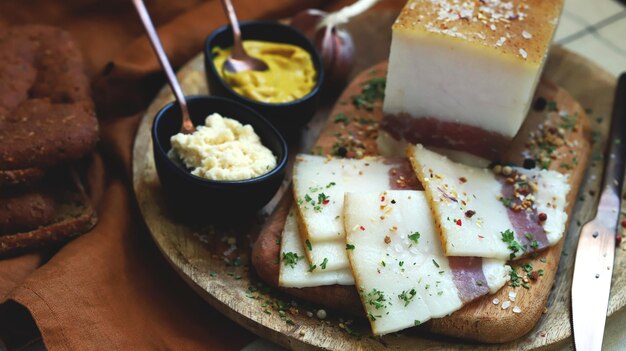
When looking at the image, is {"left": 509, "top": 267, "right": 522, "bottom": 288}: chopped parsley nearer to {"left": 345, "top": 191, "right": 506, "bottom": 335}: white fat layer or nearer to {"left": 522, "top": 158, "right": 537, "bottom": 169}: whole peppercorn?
{"left": 345, "top": 191, "right": 506, "bottom": 335}: white fat layer

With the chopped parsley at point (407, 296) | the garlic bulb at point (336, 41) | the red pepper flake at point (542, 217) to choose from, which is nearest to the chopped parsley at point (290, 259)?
the chopped parsley at point (407, 296)

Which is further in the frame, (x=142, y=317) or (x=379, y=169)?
(x=379, y=169)

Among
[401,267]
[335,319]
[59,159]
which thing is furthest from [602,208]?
[59,159]

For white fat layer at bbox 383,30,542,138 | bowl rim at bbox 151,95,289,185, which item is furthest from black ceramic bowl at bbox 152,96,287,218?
white fat layer at bbox 383,30,542,138

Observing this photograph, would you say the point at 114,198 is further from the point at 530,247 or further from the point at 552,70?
the point at 552,70

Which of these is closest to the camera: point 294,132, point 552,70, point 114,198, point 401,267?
point 401,267

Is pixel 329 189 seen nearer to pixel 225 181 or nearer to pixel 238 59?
pixel 225 181

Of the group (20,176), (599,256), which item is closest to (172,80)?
(20,176)

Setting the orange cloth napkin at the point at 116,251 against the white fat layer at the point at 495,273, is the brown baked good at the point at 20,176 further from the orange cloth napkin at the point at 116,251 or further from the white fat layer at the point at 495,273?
the white fat layer at the point at 495,273
